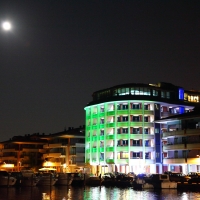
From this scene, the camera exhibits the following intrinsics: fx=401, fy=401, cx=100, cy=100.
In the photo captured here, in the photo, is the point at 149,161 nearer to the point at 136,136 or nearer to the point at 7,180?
the point at 136,136

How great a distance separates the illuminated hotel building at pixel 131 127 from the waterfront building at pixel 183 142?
651 cm

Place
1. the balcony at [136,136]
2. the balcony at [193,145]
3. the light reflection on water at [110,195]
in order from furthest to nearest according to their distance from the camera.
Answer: the balcony at [136,136] < the balcony at [193,145] < the light reflection on water at [110,195]

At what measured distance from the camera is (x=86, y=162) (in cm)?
12375

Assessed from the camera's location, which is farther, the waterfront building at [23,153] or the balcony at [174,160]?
the waterfront building at [23,153]

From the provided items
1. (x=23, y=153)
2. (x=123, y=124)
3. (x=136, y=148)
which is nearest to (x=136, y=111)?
A: (x=123, y=124)

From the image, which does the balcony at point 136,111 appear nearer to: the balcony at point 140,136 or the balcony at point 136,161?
the balcony at point 140,136

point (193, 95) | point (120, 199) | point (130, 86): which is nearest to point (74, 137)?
point (130, 86)

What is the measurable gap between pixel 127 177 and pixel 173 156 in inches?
736

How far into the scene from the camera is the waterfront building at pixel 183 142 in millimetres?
94000

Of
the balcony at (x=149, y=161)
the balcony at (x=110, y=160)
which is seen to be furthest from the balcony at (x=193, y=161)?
the balcony at (x=110, y=160)

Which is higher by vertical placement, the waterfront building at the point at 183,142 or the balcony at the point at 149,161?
the waterfront building at the point at 183,142

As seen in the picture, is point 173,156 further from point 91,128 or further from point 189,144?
point 91,128

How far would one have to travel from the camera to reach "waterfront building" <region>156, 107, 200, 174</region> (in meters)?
94.0

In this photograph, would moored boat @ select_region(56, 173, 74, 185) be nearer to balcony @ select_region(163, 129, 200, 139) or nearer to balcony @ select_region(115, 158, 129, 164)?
balcony @ select_region(115, 158, 129, 164)
